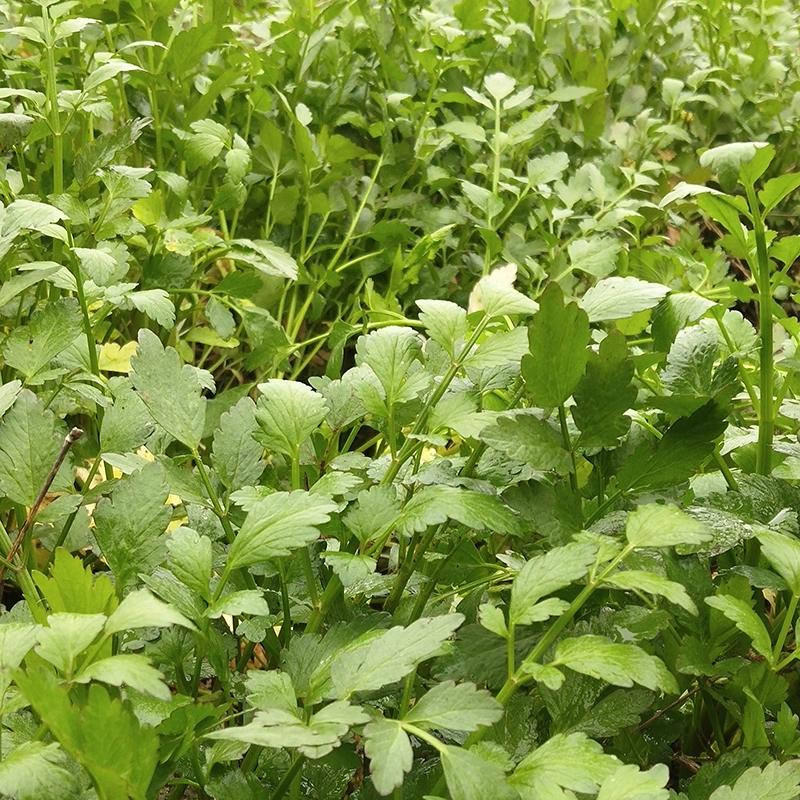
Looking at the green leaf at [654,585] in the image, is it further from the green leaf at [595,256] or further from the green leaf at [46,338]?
the green leaf at [595,256]

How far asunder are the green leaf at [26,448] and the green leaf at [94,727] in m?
→ 0.25

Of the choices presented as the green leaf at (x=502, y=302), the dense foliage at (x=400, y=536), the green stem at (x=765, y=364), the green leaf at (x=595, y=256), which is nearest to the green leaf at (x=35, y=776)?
the dense foliage at (x=400, y=536)

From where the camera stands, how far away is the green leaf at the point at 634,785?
53 centimetres

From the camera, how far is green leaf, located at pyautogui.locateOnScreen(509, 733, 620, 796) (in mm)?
554

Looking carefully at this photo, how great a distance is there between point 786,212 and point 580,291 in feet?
2.61

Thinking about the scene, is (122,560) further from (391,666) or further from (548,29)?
(548,29)

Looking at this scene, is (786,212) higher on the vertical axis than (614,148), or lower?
lower

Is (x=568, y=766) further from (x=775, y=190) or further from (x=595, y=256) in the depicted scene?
→ (x=595, y=256)

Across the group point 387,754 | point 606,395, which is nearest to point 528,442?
point 606,395

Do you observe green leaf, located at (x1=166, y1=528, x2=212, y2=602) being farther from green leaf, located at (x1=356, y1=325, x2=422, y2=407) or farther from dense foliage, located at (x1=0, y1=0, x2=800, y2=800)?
green leaf, located at (x1=356, y1=325, x2=422, y2=407)

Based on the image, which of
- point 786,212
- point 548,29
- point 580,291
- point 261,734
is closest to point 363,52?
point 548,29

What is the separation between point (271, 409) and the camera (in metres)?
0.74

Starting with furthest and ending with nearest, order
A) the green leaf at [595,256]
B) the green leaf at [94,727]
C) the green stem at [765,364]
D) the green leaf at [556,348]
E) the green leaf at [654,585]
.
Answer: the green leaf at [595,256], the green stem at [765,364], the green leaf at [556,348], the green leaf at [654,585], the green leaf at [94,727]

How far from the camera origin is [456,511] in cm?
66
